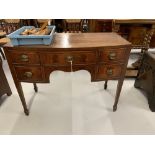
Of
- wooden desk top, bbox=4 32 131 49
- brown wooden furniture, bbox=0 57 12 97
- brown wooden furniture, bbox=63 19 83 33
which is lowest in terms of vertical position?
brown wooden furniture, bbox=0 57 12 97

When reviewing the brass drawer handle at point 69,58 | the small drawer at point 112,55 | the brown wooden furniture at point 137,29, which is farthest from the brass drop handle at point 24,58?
the brown wooden furniture at point 137,29

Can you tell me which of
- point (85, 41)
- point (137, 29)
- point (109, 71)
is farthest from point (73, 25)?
point (109, 71)

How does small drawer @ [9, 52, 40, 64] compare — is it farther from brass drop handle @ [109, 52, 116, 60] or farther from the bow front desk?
brass drop handle @ [109, 52, 116, 60]

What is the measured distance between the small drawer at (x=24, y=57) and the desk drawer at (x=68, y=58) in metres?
0.06

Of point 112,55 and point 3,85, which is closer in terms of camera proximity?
point 112,55

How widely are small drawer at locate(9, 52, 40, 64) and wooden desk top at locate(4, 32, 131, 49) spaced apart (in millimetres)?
71

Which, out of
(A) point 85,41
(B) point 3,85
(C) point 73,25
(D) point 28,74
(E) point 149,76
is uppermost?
(A) point 85,41

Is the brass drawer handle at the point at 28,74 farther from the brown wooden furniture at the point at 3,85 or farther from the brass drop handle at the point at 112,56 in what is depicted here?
the brass drop handle at the point at 112,56

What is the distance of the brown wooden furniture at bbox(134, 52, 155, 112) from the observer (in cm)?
162

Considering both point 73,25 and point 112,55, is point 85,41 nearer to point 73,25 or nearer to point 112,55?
point 112,55

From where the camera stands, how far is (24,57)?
46.8 inches

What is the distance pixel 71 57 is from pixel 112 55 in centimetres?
34

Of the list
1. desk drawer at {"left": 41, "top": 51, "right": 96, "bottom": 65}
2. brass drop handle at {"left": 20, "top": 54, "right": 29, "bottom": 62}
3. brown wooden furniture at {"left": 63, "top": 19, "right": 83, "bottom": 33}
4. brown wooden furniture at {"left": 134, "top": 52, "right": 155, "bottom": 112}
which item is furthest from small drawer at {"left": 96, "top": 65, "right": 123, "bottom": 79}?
brown wooden furniture at {"left": 63, "top": 19, "right": 83, "bottom": 33}

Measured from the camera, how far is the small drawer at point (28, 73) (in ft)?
4.16
